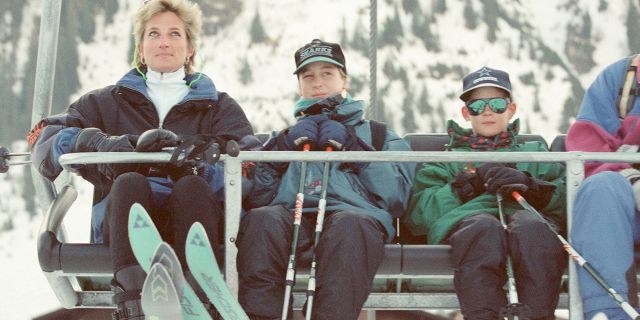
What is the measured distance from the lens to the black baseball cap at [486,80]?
3.69 meters

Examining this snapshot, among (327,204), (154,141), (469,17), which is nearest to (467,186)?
(327,204)

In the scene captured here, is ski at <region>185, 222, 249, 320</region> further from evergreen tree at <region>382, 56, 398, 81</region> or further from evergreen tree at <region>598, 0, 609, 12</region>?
evergreen tree at <region>598, 0, 609, 12</region>

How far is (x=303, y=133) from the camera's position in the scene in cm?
350

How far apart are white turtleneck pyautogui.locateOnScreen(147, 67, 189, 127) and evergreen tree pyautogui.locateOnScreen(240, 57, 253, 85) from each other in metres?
7.74

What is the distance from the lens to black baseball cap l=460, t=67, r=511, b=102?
3.69 meters

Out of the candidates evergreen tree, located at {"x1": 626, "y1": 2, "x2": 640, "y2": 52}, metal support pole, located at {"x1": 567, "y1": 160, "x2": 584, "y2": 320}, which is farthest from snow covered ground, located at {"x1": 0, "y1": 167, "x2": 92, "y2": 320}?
metal support pole, located at {"x1": 567, "y1": 160, "x2": 584, "y2": 320}

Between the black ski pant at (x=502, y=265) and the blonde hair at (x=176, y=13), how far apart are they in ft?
4.59

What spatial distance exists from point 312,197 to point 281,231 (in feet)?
1.18

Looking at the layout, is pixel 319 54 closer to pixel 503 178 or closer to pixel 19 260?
pixel 503 178

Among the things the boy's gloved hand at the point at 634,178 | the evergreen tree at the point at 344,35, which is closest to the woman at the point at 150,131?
the boy's gloved hand at the point at 634,178

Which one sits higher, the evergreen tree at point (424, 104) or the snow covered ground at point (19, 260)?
the evergreen tree at point (424, 104)

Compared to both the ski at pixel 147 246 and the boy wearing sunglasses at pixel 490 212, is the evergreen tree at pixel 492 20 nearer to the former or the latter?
the boy wearing sunglasses at pixel 490 212

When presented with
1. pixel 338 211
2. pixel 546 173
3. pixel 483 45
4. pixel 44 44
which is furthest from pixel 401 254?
pixel 483 45

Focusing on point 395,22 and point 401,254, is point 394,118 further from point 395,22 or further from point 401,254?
point 401,254
